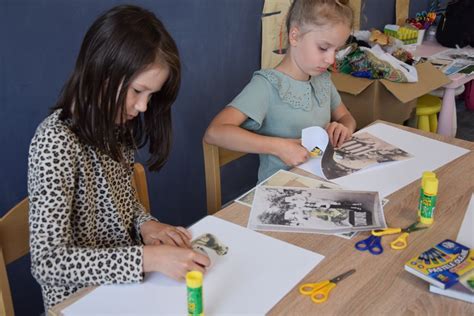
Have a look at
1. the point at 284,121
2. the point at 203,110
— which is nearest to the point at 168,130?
the point at 284,121

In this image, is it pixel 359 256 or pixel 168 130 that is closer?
pixel 359 256

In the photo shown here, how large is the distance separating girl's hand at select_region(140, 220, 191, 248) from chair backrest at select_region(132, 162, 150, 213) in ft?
0.39

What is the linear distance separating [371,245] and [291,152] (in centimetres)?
42

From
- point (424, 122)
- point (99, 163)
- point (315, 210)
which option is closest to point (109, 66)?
point (99, 163)

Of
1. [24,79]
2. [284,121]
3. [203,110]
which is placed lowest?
[203,110]

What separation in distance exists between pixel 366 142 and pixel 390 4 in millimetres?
1996

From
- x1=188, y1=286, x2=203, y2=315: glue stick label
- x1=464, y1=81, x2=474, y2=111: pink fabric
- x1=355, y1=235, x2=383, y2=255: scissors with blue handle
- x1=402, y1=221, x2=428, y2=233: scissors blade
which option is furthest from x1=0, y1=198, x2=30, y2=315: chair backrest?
x1=464, y1=81, x2=474, y2=111: pink fabric

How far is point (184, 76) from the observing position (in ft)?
6.77

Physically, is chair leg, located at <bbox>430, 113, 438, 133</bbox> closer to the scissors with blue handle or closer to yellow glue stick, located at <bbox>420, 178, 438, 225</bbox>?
yellow glue stick, located at <bbox>420, 178, 438, 225</bbox>

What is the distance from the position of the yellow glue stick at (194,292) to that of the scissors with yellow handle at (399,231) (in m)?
0.44

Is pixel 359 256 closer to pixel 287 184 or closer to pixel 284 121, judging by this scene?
pixel 287 184

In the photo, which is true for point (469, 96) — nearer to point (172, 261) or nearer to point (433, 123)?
point (433, 123)

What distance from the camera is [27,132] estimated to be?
158 centimetres

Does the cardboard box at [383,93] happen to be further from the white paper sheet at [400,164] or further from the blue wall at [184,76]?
the white paper sheet at [400,164]
